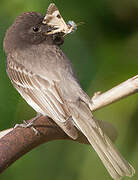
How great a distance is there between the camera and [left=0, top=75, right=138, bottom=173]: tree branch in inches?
76.8

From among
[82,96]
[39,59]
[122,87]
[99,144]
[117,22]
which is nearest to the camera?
[122,87]

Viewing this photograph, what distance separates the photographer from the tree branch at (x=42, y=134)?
6.40 ft

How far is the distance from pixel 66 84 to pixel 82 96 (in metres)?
0.15

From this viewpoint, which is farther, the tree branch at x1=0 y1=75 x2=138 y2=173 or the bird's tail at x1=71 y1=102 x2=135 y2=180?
the bird's tail at x1=71 y1=102 x2=135 y2=180

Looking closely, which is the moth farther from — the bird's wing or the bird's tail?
the bird's tail

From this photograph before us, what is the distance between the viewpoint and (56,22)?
9.55ft

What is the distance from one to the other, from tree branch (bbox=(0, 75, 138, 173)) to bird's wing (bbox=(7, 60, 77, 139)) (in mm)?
77

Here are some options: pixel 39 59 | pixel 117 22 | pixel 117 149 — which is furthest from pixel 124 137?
pixel 39 59

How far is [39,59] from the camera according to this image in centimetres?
321

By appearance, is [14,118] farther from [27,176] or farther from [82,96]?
[82,96]

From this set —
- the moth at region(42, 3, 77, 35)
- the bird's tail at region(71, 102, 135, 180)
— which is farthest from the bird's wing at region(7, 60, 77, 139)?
the moth at region(42, 3, 77, 35)

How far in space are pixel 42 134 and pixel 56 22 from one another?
906mm

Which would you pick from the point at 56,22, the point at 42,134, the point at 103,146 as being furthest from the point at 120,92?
the point at 56,22

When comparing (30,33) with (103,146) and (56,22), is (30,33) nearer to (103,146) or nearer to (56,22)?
(56,22)
